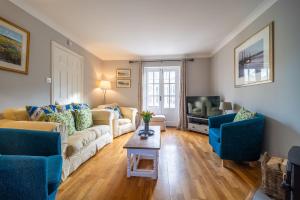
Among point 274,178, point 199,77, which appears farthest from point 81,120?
point 199,77

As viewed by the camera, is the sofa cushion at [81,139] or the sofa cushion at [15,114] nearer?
the sofa cushion at [15,114]

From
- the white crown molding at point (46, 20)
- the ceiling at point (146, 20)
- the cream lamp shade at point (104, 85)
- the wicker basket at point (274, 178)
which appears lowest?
the wicker basket at point (274, 178)

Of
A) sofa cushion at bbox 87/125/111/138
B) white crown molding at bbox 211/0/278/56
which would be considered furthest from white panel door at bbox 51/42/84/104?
white crown molding at bbox 211/0/278/56

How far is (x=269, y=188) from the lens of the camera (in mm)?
1734

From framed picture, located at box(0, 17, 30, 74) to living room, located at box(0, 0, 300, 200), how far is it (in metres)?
0.01

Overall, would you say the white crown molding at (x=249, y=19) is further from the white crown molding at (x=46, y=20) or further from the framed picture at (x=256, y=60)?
the white crown molding at (x=46, y=20)

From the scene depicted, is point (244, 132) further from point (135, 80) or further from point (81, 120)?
point (135, 80)

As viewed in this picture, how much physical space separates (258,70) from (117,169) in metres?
2.76

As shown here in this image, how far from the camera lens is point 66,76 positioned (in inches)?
139

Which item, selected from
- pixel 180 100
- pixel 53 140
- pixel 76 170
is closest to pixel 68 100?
pixel 76 170

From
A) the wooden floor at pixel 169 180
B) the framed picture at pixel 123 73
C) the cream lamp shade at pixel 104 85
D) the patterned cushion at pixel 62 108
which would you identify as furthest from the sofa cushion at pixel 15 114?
the framed picture at pixel 123 73

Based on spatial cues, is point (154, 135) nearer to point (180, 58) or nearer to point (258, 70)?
point (258, 70)

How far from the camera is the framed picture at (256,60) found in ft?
7.73

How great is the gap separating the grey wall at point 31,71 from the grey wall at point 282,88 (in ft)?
11.9
